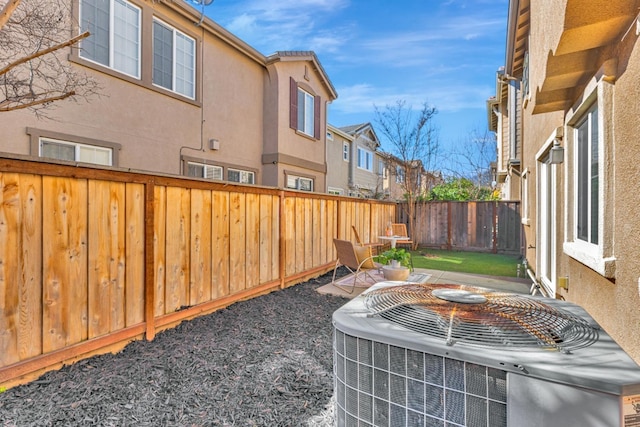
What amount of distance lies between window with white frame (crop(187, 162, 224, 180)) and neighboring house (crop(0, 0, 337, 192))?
2 cm

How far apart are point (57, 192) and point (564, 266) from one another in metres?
5.12

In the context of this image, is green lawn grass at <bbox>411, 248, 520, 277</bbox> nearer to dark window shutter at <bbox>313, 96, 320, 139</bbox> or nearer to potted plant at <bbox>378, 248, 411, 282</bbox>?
potted plant at <bbox>378, 248, 411, 282</bbox>

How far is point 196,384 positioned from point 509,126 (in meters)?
13.1

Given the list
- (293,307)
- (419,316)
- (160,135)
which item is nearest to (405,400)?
(419,316)

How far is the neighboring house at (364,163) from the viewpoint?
18.8m

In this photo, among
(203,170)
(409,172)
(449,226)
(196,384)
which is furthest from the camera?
(409,172)

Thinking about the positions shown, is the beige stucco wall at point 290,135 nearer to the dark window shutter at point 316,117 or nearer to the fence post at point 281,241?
the dark window shutter at point 316,117

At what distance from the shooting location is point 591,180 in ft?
9.23

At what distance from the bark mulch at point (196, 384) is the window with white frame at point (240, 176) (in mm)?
5404

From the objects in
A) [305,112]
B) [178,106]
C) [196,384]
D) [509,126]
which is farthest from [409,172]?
[196,384]

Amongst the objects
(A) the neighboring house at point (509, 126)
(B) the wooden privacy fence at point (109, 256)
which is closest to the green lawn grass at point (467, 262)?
(A) the neighboring house at point (509, 126)

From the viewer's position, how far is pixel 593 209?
280 cm

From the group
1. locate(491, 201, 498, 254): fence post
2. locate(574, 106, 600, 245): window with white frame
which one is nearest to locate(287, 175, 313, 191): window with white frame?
locate(491, 201, 498, 254): fence post

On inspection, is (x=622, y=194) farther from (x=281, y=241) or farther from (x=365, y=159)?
(x=365, y=159)
